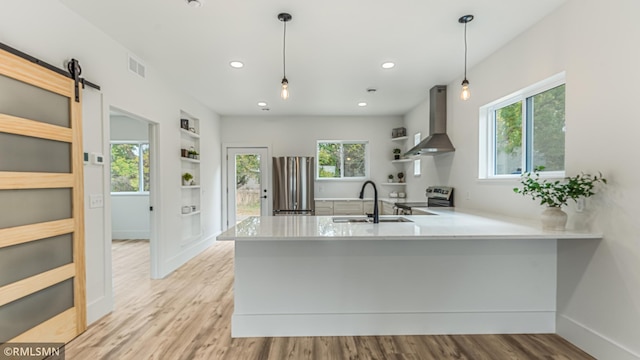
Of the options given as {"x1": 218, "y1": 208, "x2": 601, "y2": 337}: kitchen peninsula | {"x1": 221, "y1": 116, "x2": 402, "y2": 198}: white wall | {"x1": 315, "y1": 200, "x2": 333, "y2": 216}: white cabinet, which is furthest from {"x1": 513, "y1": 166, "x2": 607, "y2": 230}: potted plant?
{"x1": 221, "y1": 116, "x2": 402, "y2": 198}: white wall

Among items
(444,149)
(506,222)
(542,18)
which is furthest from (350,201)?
(542,18)

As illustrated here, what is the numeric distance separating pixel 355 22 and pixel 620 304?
2758 mm

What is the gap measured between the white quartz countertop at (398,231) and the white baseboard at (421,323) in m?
0.73

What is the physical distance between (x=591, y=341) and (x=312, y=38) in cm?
324

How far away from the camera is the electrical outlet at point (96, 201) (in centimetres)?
268

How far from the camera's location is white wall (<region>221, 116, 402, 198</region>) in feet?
21.1

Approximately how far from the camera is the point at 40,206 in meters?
2.15

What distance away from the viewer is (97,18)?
2.58 meters

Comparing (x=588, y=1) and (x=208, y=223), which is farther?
(x=208, y=223)

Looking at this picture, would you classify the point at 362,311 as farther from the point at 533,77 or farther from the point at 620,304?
the point at 533,77

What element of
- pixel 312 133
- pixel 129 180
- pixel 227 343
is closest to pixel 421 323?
pixel 227 343

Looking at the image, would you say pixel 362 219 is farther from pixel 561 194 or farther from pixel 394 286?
pixel 561 194

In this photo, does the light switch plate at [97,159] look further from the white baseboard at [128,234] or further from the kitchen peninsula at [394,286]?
the white baseboard at [128,234]

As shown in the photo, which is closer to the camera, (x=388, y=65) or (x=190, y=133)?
(x=388, y=65)
